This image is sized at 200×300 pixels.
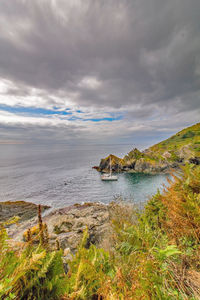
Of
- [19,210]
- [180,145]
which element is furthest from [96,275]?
[180,145]

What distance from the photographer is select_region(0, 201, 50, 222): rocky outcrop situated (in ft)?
80.2

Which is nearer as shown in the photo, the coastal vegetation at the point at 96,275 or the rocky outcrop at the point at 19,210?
the coastal vegetation at the point at 96,275

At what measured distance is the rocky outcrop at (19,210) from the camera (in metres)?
24.4

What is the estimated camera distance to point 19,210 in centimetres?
2641

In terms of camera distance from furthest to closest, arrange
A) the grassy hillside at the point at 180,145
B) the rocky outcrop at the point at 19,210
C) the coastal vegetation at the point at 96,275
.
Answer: the grassy hillside at the point at 180,145 → the rocky outcrop at the point at 19,210 → the coastal vegetation at the point at 96,275

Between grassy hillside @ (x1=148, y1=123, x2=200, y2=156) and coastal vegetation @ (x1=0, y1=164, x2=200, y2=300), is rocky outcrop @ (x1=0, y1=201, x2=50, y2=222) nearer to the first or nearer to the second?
coastal vegetation @ (x1=0, y1=164, x2=200, y2=300)

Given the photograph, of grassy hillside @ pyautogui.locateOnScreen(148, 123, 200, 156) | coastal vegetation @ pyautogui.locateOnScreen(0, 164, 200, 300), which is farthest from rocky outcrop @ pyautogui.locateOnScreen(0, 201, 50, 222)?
grassy hillside @ pyautogui.locateOnScreen(148, 123, 200, 156)

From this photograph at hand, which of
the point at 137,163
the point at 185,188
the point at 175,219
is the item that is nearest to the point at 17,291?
the point at 175,219

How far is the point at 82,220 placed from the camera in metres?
17.4

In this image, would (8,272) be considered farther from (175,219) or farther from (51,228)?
(51,228)

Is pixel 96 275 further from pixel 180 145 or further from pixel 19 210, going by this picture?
pixel 180 145

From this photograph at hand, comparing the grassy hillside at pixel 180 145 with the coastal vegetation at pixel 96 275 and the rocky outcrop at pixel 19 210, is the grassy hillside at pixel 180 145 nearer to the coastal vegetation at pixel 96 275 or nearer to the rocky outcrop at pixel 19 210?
the rocky outcrop at pixel 19 210

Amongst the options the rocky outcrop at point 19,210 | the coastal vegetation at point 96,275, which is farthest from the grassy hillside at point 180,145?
the coastal vegetation at point 96,275

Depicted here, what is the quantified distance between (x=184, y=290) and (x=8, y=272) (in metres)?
1.92
